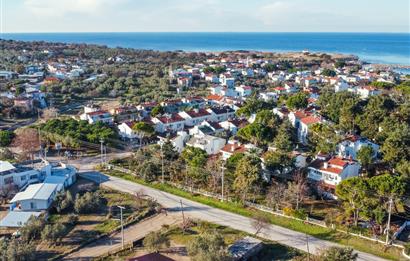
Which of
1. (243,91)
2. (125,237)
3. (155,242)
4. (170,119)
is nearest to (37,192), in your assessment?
(125,237)

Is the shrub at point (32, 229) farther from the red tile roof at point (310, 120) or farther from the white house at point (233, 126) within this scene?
the red tile roof at point (310, 120)

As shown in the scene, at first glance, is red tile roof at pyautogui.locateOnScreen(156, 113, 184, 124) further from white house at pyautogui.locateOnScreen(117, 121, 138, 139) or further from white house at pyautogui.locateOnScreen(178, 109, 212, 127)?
white house at pyautogui.locateOnScreen(117, 121, 138, 139)

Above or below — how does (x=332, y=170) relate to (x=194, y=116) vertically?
below

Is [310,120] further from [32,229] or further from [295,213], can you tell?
[32,229]

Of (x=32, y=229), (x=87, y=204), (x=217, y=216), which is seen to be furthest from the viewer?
(x=87, y=204)

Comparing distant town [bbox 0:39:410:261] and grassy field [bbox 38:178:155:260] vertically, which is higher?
distant town [bbox 0:39:410:261]

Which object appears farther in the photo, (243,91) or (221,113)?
(243,91)

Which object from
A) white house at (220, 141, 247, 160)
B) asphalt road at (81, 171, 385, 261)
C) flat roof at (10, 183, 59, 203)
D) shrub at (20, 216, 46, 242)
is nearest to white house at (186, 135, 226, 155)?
white house at (220, 141, 247, 160)
